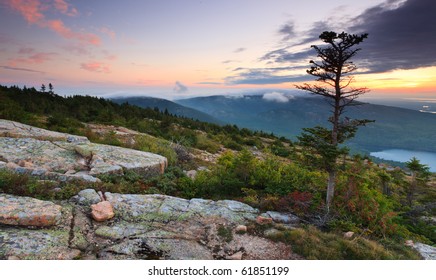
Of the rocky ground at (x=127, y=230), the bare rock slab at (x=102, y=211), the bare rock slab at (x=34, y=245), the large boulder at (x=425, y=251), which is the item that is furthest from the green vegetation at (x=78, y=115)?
the large boulder at (x=425, y=251)

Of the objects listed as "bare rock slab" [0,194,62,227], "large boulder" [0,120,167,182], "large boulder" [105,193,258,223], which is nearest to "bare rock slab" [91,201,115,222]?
"large boulder" [105,193,258,223]

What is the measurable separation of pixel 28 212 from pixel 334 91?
6.08m

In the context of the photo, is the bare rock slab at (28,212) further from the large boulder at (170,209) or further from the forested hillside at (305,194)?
the large boulder at (170,209)

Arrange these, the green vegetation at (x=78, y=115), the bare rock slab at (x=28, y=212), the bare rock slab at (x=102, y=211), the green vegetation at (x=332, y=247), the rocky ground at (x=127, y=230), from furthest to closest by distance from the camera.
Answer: the green vegetation at (x=78, y=115) → the bare rock slab at (x=102, y=211) → the green vegetation at (x=332, y=247) → the bare rock slab at (x=28, y=212) → the rocky ground at (x=127, y=230)

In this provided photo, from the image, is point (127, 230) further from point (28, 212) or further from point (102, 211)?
point (28, 212)

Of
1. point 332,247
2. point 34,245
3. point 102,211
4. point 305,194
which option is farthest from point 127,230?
point 305,194

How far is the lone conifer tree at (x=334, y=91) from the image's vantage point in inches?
171

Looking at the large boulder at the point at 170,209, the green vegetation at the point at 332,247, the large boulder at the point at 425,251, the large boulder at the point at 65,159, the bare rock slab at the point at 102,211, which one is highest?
the large boulder at the point at 65,159

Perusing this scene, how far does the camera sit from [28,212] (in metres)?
3.72

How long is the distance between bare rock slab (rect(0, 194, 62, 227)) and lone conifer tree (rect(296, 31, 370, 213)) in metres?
4.84

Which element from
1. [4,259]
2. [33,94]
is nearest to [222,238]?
[4,259]

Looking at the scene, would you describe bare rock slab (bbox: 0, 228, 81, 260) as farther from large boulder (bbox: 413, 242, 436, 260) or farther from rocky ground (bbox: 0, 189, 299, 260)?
large boulder (bbox: 413, 242, 436, 260)

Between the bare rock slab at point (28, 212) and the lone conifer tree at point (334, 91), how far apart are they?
4.84 m

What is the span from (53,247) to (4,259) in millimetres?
554
